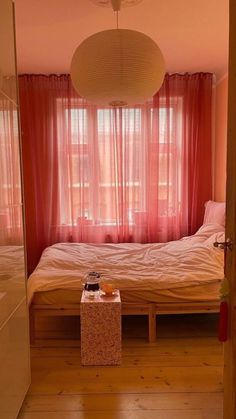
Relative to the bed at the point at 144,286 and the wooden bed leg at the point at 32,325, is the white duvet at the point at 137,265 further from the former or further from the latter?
the wooden bed leg at the point at 32,325

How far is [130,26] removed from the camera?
3113 mm

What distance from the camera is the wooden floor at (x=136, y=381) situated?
6.55 ft

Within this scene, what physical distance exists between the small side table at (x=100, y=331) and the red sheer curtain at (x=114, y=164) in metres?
2.25

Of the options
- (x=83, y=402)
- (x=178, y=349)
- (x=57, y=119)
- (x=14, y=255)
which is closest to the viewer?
(x=14, y=255)

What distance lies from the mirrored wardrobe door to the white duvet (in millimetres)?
848

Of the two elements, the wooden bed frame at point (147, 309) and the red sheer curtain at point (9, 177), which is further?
the wooden bed frame at point (147, 309)

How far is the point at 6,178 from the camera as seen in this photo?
5.68 feet

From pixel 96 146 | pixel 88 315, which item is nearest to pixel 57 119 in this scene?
pixel 96 146

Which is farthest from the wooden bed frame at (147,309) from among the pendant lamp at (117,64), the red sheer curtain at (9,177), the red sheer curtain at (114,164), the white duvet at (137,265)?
the red sheer curtain at (114,164)

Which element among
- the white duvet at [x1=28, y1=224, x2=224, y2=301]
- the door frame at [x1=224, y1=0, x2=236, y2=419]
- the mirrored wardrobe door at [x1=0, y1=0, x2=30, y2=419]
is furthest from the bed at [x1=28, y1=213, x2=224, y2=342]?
the door frame at [x1=224, y1=0, x2=236, y2=419]

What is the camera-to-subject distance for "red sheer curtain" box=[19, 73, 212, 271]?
4508 mm

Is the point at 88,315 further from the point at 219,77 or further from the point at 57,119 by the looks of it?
the point at 219,77

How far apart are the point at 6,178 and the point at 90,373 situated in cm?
149

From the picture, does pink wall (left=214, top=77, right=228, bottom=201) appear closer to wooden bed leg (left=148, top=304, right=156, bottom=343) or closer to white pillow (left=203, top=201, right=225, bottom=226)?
white pillow (left=203, top=201, right=225, bottom=226)
